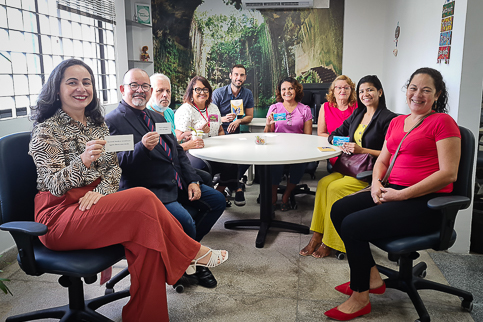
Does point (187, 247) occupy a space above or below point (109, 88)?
below

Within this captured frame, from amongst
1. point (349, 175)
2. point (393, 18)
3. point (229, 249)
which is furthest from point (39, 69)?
point (393, 18)

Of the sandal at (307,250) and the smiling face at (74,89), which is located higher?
the smiling face at (74,89)

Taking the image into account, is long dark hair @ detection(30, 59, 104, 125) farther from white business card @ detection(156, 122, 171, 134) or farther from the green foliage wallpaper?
the green foliage wallpaper

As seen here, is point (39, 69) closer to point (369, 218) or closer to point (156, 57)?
point (156, 57)

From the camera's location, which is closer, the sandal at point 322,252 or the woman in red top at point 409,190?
the woman in red top at point 409,190

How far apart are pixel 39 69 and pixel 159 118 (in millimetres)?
1584

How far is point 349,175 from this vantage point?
2662 mm

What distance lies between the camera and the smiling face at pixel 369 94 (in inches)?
104

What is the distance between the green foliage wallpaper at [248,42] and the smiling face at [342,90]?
7.34 ft

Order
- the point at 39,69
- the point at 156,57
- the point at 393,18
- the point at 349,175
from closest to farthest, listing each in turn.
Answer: the point at 349,175, the point at 39,69, the point at 393,18, the point at 156,57

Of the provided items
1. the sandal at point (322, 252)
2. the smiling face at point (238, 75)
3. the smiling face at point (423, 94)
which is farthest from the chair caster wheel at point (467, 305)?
the smiling face at point (238, 75)

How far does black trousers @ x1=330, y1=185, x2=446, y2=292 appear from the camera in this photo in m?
1.79

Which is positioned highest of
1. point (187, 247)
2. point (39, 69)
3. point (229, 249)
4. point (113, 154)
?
point (39, 69)

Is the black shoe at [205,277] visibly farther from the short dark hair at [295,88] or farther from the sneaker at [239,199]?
the short dark hair at [295,88]
